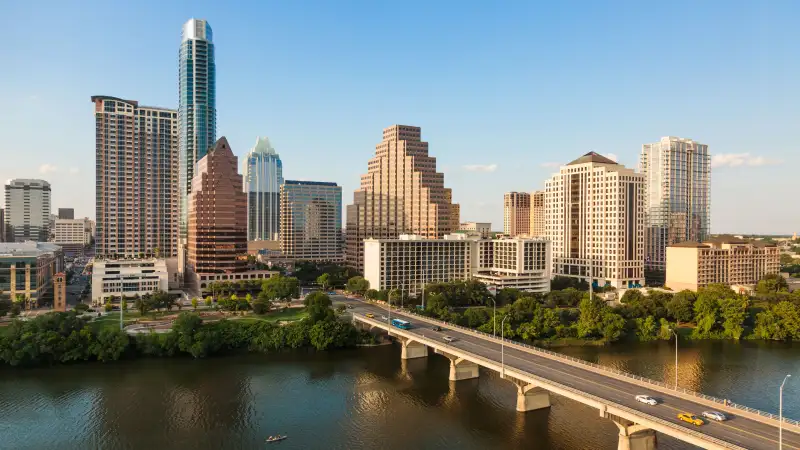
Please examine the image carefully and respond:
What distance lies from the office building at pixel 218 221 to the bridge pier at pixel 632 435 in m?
108

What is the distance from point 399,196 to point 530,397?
122405 millimetres

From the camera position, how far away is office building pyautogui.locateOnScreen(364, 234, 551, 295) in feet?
441

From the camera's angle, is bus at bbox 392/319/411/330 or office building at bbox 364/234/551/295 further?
office building at bbox 364/234/551/295

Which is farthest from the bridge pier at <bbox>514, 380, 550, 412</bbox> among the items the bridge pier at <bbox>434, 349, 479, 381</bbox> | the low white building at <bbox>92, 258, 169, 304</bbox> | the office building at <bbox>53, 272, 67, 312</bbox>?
the office building at <bbox>53, 272, 67, 312</bbox>

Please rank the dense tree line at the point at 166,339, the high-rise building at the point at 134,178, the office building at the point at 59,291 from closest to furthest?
the dense tree line at the point at 166,339
the office building at the point at 59,291
the high-rise building at the point at 134,178

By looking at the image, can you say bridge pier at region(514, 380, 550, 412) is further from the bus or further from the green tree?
the green tree

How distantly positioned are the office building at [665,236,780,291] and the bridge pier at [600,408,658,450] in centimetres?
10975

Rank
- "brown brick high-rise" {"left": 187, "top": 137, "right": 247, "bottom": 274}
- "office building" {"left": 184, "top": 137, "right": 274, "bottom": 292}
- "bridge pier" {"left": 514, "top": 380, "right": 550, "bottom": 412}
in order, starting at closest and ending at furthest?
1. "bridge pier" {"left": 514, "top": 380, "right": 550, "bottom": 412}
2. "office building" {"left": 184, "top": 137, "right": 274, "bottom": 292}
3. "brown brick high-rise" {"left": 187, "top": 137, "right": 247, "bottom": 274}

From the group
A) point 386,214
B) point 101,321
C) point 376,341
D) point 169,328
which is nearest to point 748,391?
point 376,341

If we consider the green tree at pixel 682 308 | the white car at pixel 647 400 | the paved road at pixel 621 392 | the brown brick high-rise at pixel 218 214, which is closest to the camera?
the paved road at pixel 621 392

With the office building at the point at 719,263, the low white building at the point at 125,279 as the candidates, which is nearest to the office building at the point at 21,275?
the low white building at the point at 125,279

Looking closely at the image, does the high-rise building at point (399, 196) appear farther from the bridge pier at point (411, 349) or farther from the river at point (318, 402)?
the river at point (318, 402)

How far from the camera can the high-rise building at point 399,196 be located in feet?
566

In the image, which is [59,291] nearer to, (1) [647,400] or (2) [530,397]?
(2) [530,397]
